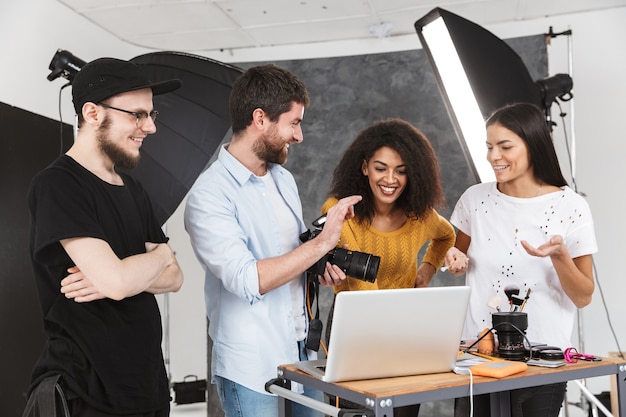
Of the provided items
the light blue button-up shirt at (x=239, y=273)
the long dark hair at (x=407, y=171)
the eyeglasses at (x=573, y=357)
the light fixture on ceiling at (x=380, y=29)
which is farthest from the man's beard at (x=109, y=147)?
the light fixture on ceiling at (x=380, y=29)

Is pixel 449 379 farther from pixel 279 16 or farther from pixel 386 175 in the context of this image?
pixel 279 16

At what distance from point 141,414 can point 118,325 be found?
0.75 feet

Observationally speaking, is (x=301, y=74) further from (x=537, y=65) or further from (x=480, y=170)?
(x=480, y=170)

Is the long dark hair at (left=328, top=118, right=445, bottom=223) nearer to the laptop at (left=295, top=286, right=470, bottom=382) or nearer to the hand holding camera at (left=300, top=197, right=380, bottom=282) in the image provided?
the hand holding camera at (left=300, top=197, right=380, bottom=282)

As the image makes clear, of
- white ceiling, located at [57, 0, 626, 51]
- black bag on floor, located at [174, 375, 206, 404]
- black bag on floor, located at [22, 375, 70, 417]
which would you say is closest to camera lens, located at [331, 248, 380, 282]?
black bag on floor, located at [22, 375, 70, 417]

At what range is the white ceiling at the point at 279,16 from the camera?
A: 4.30 metres

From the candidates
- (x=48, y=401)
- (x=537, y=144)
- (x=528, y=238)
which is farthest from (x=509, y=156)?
(x=48, y=401)

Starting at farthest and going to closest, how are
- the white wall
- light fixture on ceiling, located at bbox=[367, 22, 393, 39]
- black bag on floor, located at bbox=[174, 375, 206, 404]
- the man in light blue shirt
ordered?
black bag on floor, located at bbox=[174, 375, 206, 404] < light fixture on ceiling, located at bbox=[367, 22, 393, 39] < the white wall < the man in light blue shirt

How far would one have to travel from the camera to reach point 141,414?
160 centimetres

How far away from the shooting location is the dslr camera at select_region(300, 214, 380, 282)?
5.97ft

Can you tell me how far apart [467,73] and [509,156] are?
60 centimetres

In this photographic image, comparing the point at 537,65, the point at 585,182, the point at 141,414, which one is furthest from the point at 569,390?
the point at 141,414

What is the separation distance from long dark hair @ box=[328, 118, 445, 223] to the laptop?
2.73 feet

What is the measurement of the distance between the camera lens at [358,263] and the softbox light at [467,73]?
3.35ft
